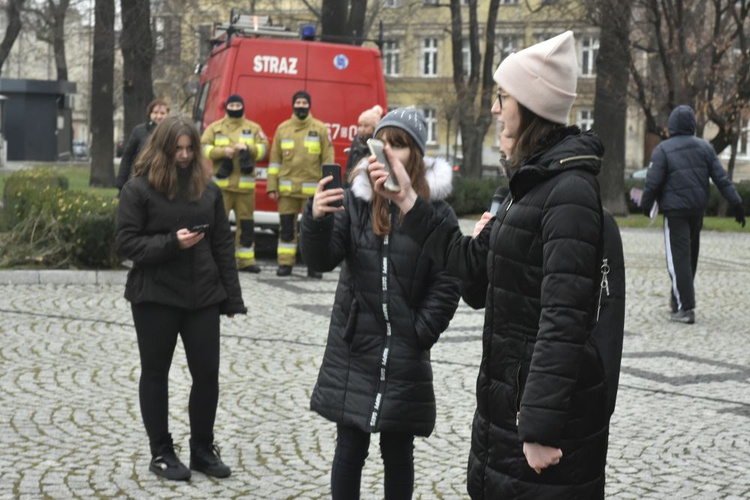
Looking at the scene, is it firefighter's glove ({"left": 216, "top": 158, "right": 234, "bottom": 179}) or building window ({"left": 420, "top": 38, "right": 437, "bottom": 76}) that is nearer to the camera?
firefighter's glove ({"left": 216, "top": 158, "right": 234, "bottom": 179})

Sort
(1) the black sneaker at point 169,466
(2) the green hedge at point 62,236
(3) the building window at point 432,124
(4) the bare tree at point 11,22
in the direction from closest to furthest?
(1) the black sneaker at point 169,466
(2) the green hedge at point 62,236
(4) the bare tree at point 11,22
(3) the building window at point 432,124

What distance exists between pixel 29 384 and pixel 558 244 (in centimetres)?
549

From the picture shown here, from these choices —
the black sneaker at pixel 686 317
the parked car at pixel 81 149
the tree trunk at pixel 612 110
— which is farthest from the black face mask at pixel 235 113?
the parked car at pixel 81 149

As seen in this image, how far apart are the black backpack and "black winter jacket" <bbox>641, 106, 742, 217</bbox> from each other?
8.40m

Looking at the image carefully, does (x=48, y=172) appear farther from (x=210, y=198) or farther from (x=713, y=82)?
(x=713, y=82)

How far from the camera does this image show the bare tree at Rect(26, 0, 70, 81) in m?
38.2

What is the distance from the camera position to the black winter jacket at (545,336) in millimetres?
3191

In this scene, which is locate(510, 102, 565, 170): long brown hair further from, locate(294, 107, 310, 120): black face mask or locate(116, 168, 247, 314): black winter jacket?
locate(294, 107, 310, 120): black face mask

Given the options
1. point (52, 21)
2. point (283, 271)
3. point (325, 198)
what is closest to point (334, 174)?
point (325, 198)

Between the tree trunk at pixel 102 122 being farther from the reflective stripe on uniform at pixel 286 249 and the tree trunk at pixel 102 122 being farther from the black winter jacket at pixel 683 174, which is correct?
the black winter jacket at pixel 683 174

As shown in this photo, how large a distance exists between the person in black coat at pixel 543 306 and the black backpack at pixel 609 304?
25 millimetres

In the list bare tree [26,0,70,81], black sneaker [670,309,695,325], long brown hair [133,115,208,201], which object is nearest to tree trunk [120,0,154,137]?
bare tree [26,0,70,81]

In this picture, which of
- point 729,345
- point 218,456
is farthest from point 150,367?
point 729,345

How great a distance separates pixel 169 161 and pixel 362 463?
1993 millimetres
